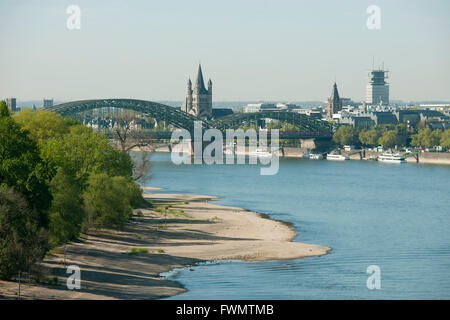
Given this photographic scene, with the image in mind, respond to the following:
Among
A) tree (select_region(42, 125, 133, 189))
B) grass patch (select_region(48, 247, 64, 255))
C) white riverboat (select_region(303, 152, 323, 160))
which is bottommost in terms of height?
white riverboat (select_region(303, 152, 323, 160))

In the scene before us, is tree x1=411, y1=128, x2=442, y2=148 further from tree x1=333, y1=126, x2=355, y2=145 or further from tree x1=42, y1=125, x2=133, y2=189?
tree x1=42, y1=125, x2=133, y2=189

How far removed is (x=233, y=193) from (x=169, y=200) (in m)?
10.4

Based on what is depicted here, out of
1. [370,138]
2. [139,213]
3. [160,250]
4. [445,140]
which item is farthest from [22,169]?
[370,138]

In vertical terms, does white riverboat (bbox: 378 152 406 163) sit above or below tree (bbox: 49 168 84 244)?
below

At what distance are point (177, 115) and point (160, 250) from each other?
4405 inches

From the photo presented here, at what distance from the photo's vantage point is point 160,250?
136ft

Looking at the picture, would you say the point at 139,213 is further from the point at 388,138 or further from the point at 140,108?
the point at 388,138

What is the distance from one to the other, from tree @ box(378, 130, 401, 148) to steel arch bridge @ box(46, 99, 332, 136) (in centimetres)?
1645

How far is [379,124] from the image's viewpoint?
18112cm

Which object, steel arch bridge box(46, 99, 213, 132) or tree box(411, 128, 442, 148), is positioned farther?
tree box(411, 128, 442, 148)

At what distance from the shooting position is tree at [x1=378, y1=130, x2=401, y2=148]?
145750mm

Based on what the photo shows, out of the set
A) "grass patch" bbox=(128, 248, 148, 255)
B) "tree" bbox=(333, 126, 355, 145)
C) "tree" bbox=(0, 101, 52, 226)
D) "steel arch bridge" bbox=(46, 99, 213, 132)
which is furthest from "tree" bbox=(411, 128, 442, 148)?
"tree" bbox=(0, 101, 52, 226)
